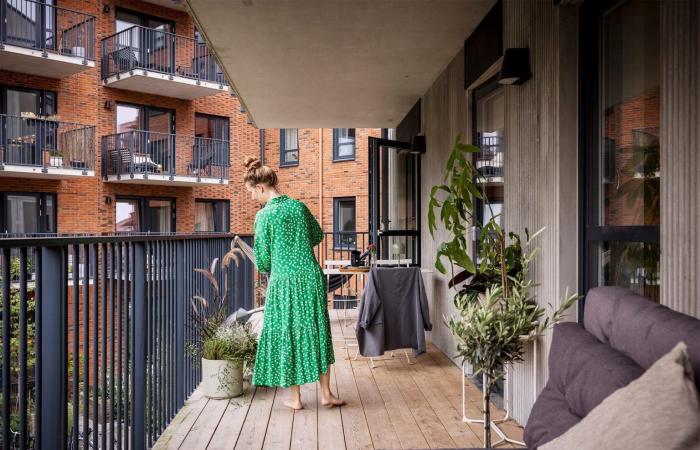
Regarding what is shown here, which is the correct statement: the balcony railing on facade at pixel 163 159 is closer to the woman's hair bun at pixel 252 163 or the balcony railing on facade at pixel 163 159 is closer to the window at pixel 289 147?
the window at pixel 289 147

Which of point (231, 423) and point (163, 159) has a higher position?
point (163, 159)

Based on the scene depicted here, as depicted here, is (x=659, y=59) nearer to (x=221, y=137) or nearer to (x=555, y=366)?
(x=555, y=366)

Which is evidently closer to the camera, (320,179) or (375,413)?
(375,413)

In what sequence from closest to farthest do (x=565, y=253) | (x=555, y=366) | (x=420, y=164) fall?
(x=555, y=366) < (x=565, y=253) < (x=420, y=164)

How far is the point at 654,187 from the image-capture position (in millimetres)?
2086

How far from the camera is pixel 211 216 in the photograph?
1622cm

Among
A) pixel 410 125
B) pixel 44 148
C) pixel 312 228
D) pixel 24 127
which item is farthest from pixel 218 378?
pixel 24 127

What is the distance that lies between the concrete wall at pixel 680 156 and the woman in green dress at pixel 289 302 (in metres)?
2.04

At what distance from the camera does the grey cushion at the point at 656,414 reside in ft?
3.09

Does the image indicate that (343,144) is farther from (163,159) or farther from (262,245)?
(262,245)

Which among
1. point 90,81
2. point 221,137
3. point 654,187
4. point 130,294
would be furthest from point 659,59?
point 221,137

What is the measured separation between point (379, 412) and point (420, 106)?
12.8 feet

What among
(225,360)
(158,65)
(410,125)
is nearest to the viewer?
(225,360)

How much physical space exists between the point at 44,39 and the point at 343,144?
699cm
